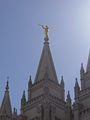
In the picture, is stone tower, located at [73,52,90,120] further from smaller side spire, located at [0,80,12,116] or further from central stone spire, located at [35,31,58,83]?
smaller side spire, located at [0,80,12,116]

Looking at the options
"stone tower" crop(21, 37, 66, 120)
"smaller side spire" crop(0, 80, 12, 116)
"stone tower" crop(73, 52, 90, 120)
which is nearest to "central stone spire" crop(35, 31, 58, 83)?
"stone tower" crop(21, 37, 66, 120)

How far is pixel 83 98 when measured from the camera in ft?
177

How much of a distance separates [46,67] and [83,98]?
806 cm

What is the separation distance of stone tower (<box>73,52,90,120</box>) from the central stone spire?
465cm

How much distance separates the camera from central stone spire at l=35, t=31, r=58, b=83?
196 feet

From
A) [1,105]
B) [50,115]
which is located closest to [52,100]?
→ [50,115]

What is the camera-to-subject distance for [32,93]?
59.7 metres

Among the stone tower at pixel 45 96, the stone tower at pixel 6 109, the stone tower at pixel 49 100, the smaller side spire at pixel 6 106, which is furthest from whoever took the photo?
the smaller side spire at pixel 6 106

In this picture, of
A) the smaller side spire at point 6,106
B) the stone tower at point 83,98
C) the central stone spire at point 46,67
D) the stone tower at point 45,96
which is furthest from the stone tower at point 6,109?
the stone tower at point 83,98

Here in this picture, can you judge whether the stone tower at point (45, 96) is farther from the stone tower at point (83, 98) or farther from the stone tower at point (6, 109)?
the stone tower at point (83, 98)

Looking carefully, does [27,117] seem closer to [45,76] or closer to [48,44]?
[45,76]

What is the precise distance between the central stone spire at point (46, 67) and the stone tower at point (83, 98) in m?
4.65

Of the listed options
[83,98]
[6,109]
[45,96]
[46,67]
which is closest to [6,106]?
[6,109]

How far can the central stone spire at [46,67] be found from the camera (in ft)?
196
